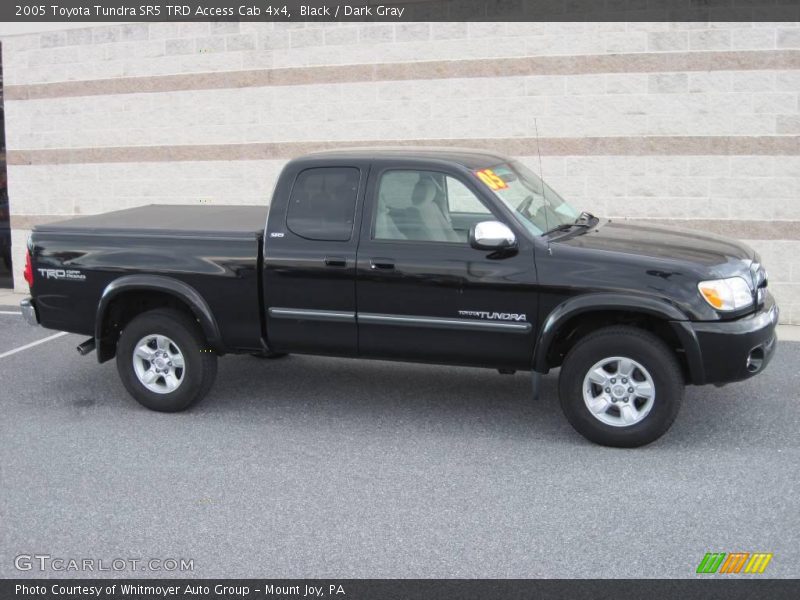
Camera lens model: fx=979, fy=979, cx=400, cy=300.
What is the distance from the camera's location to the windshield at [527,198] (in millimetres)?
6434

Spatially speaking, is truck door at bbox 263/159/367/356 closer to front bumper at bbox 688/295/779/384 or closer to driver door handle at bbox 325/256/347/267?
driver door handle at bbox 325/256/347/267

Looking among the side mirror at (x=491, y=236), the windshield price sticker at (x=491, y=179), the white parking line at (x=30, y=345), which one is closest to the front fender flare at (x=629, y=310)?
the side mirror at (x=491, y=236)

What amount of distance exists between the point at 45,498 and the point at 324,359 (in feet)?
11.3

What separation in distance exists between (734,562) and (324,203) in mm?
3521

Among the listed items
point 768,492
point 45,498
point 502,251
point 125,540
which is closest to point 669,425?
point 768,492

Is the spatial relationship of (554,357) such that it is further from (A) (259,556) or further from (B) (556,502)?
(A) (259,556)

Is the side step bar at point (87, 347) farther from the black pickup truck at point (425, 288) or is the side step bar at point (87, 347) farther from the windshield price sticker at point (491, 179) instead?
the windshield price sticker at point (491, 179)

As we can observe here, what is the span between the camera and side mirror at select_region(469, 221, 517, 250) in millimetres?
6125

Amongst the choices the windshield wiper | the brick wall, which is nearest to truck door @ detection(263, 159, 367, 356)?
the windshield wiper

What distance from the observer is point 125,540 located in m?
4.89

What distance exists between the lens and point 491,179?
6531 millimetres

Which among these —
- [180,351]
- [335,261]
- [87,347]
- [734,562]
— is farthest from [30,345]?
[734,562]

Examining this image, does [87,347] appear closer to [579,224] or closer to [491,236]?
[491,236]
